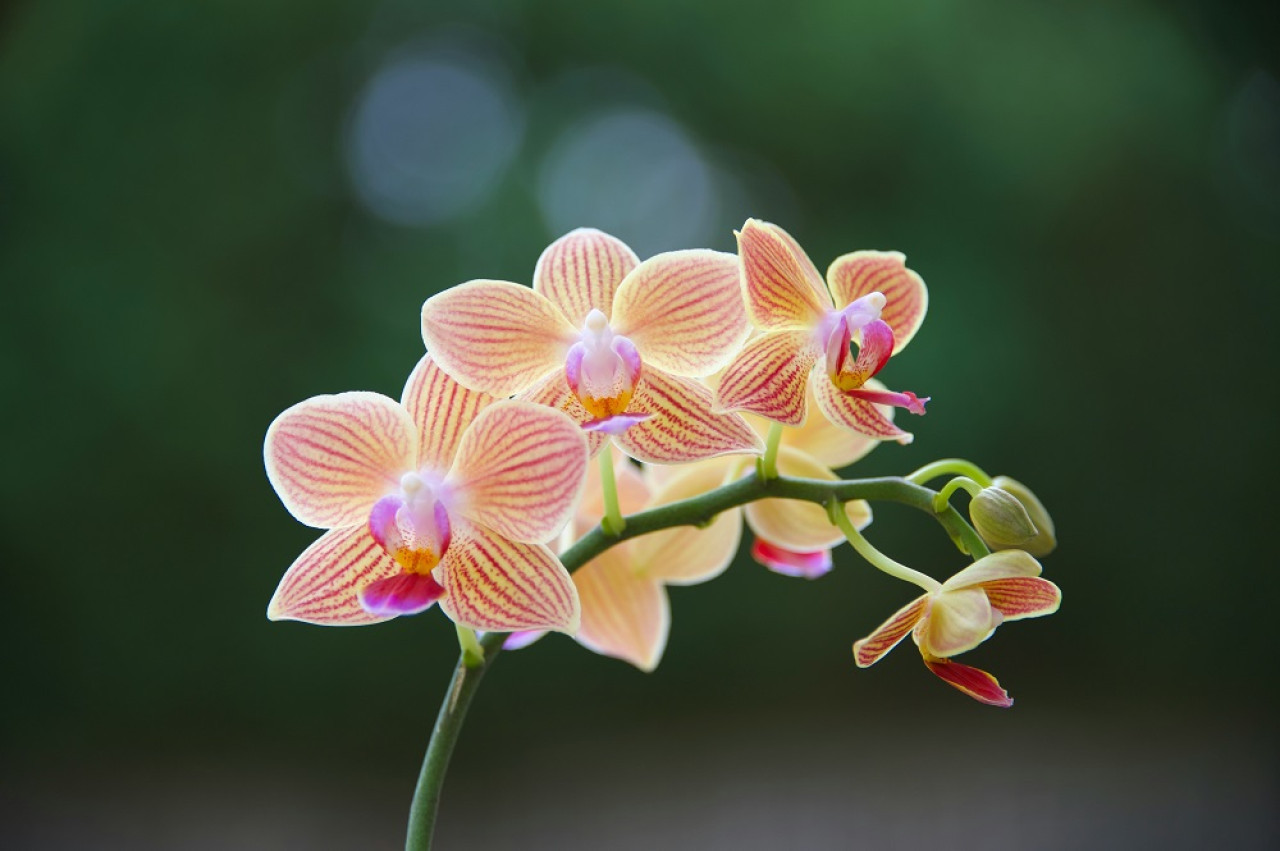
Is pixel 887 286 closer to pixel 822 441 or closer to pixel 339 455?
pixel 822 441

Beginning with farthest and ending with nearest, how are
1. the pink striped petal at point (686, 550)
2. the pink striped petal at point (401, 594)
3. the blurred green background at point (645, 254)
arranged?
the blurred green background at point (645, 254) → the pink striped petal at point (686, 550) → the pink striped petal at point (401, 594)

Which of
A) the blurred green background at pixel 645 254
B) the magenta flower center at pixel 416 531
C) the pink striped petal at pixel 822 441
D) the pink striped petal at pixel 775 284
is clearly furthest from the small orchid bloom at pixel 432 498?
the blurred green background at pixel 645 254

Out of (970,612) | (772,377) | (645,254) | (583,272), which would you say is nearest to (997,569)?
(970,612)

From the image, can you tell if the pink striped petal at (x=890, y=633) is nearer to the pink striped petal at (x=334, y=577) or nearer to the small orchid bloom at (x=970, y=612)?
the small orchid bloom at (x=970, y=612)

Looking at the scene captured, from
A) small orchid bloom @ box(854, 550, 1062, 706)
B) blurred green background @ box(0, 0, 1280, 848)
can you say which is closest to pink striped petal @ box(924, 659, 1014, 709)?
small orchid bloom @ box(854, 550, 1062, 706)

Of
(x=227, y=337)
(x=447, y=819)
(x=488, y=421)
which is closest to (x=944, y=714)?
(x=447, y=819)

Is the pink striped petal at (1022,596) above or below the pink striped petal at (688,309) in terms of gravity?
below
